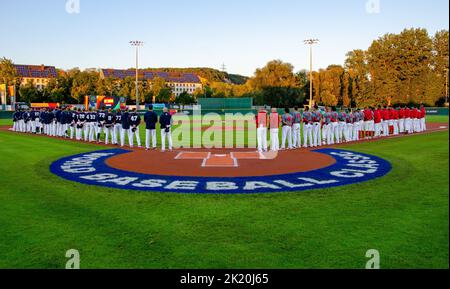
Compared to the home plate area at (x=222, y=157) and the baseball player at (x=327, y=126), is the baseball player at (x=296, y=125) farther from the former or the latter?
the home plate area at (x=222, y=157)

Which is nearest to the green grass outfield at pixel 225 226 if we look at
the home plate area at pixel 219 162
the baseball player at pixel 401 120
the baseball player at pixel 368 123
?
the home plate area at pixel 219 162

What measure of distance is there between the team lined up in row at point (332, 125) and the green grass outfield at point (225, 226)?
24.6 ft

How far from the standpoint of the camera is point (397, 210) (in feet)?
26.3

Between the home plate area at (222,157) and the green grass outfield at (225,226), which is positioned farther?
the home plate area at (222,157)

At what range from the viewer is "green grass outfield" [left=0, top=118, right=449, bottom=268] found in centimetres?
553

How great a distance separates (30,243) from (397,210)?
675 cm

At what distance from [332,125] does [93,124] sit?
13822 millimetres

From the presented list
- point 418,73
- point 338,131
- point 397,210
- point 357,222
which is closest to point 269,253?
point 357,222

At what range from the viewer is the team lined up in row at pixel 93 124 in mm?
19438

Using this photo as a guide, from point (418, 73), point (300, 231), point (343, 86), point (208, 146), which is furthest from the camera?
point (343, 86)

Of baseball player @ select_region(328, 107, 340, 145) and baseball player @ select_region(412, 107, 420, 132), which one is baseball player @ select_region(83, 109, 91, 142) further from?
baseball player @ select_region(412, 107, 420, 132)

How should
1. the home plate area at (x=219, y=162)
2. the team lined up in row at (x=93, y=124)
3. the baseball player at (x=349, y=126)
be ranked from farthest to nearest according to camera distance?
1. the baseball player at (x=349, y=126)
2. the team lined up in row at (x=93, y=124)
3. the home plate area at (x=219, y=162)
